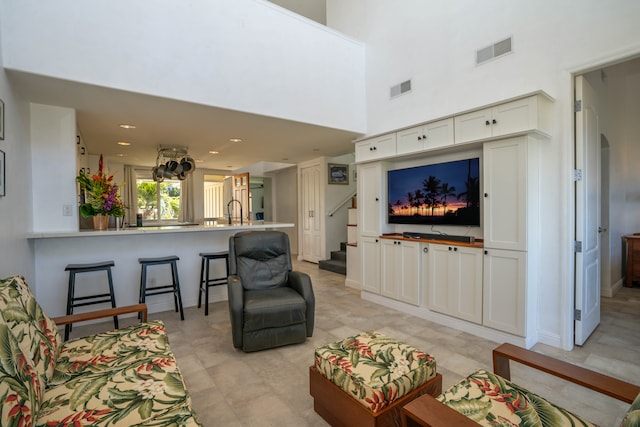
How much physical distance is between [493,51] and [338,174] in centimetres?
410

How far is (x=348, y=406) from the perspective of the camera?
1.67m

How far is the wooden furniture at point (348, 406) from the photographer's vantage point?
1560 millimetres

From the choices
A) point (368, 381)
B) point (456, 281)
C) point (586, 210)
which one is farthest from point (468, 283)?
point (368, 381)

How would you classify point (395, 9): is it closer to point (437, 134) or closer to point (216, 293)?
point (437, 134)

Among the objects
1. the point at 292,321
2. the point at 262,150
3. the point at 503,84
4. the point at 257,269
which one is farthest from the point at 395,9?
the point at 292,321

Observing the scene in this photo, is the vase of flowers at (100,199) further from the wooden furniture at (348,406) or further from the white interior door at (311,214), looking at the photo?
the white interior door at (311,214)

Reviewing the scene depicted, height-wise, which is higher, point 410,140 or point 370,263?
point 410,140

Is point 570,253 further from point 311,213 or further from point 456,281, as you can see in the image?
point 311,213

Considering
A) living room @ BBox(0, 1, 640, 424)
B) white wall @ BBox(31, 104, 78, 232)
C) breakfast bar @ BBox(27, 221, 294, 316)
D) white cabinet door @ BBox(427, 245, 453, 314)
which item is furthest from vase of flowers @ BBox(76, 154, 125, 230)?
white cabinet door @ BBox(427, 245, 453, 314)

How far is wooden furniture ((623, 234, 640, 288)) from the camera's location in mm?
A: 4645

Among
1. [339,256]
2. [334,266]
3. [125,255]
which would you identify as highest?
[125,255]

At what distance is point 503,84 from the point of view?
313cm

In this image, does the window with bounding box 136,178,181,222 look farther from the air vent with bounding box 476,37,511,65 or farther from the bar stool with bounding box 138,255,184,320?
the air vent with bounding box 476,37,511,65

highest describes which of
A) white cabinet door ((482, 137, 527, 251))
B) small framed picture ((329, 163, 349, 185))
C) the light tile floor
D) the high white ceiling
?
the high white ceiling
